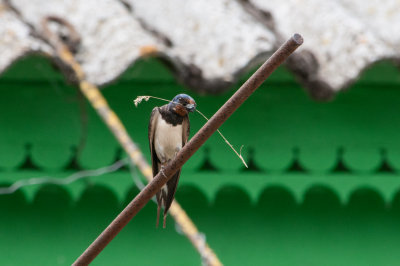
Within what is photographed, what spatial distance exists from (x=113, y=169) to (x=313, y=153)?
2.37 feet

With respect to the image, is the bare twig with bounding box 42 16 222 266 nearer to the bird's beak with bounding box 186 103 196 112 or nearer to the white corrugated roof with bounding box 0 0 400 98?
the white corrugated roof with bounding box 0 0 400 98

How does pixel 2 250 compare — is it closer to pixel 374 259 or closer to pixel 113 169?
pixel 113 169

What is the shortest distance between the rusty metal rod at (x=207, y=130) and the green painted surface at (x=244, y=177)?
191 cm

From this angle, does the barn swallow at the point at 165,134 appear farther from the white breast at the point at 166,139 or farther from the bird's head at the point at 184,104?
the bird's head at the point at 184,104

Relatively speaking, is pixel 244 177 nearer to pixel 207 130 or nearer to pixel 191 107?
pixel 191 107

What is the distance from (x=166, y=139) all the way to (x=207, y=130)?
0.58 metres

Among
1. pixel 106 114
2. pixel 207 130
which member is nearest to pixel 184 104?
pixel 207 130

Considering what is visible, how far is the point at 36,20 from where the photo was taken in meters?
2.69

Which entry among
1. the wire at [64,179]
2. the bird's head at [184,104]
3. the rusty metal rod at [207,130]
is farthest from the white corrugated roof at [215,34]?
the rusty metal rod at [207,130]

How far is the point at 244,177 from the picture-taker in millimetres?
2641

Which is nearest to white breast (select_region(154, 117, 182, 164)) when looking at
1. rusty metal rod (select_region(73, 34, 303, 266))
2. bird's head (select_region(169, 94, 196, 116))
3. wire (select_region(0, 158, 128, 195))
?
bird's head (select_region(169, 94, 196, 116))

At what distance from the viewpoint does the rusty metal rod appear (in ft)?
2.25

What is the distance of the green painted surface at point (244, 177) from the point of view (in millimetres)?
2684

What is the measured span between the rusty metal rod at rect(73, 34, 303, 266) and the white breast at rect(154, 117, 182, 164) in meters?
0.52
